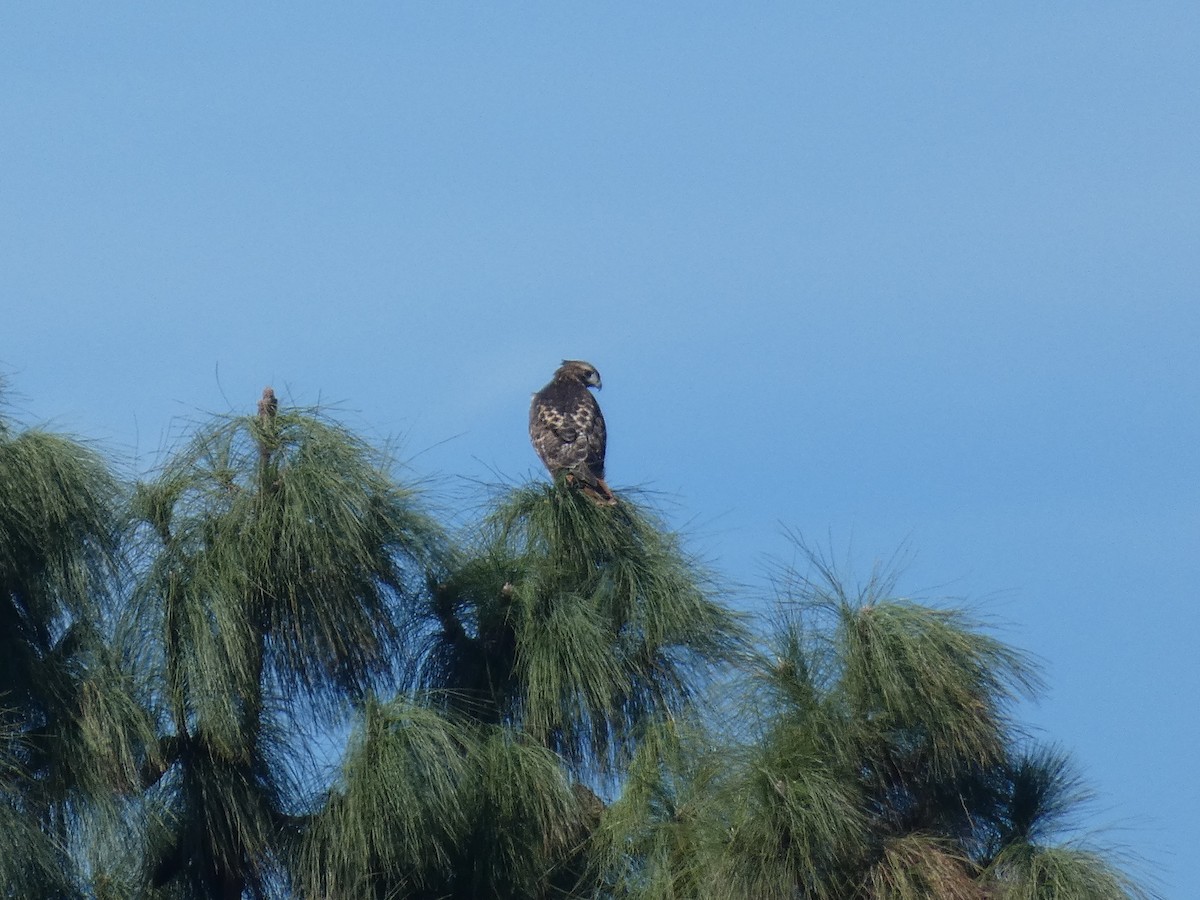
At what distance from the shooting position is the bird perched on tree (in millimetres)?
6184

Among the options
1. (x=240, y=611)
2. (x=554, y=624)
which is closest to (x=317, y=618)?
(x=240, y=611)

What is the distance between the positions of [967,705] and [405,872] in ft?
5.10

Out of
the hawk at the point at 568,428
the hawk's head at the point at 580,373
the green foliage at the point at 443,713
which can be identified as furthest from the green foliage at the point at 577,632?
the hawk's head at the point at 580,373

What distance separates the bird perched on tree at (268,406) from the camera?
6184mm

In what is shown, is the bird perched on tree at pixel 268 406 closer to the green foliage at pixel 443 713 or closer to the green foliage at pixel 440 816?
the green foliage at pixel 443 713

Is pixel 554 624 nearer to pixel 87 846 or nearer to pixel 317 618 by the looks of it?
pixel 317 618

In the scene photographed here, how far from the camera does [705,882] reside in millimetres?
5332

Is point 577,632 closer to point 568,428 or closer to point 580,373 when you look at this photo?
point 568,428

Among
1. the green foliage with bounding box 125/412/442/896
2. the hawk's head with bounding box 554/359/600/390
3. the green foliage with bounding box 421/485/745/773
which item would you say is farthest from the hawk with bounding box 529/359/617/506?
the green foliage with bounding box 125/412/442/896

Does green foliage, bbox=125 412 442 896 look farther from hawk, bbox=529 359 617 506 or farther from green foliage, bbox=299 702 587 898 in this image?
hawk, bbox=529 359 617 506

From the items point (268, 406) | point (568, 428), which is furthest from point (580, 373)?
point (268, 406)

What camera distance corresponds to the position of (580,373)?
32.4 ft

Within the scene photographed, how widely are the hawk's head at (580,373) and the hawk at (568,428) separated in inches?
5.3

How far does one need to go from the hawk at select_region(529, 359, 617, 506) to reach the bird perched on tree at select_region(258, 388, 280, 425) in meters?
1.85
